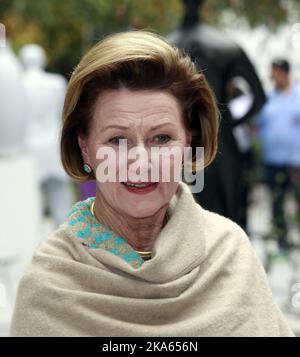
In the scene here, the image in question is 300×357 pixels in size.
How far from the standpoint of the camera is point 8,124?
265 inches

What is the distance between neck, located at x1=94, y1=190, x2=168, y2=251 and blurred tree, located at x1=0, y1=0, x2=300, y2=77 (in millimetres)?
16491

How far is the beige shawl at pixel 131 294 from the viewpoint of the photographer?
2.09m

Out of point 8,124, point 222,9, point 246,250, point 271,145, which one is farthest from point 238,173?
point 222,9

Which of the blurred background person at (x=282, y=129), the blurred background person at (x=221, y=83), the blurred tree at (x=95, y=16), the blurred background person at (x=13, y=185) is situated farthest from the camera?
the blurred tree at (x=95, y=16)

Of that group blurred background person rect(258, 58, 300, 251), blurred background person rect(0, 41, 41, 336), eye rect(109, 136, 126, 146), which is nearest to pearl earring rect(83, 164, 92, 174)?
eye rect(109, 136, 126, 146)

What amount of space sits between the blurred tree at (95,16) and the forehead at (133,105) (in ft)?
54.3

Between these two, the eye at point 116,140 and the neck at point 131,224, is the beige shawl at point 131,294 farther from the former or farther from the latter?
the eye at point 116,140

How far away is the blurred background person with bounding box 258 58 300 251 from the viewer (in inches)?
335

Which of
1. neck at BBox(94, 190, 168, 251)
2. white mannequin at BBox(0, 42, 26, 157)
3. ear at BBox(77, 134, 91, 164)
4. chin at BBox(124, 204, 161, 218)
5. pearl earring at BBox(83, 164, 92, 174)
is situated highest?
white mannequin at BBox(0, 42, 26, 157)

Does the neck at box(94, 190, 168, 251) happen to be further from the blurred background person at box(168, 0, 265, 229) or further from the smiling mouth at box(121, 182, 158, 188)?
the blurred background person at box(168, 0, 265, 229)

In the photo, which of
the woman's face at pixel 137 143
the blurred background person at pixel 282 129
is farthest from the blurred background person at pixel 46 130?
the woman's face at pixel 137 143

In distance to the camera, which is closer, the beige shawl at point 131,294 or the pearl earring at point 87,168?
the beige shawl at point 131,294

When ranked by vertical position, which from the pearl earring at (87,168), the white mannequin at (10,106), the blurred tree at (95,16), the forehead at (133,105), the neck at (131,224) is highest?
the blurred tree at (95,16)
